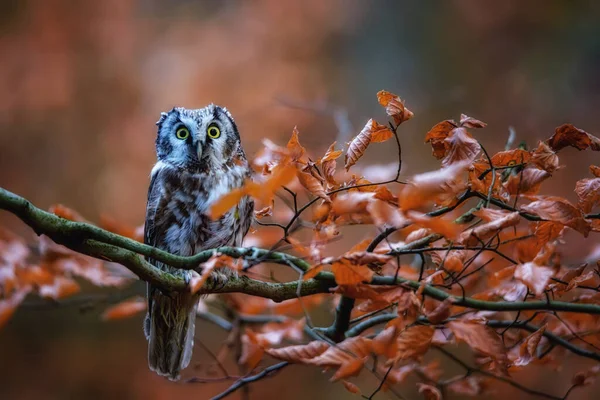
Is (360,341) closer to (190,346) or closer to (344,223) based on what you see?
(344,223)

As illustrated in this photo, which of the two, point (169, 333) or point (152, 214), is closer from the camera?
point (152, 214)

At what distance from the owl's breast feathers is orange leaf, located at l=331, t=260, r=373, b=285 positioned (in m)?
1.00

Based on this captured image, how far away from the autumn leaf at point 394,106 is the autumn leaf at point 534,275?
0.44 meters

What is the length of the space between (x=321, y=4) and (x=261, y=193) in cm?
349

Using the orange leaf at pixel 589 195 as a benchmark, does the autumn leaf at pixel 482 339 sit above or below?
below

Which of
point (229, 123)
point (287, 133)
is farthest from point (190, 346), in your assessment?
point (287, 133)

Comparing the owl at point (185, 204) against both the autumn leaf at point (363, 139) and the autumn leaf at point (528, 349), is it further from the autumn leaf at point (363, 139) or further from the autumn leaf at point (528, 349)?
the autumn leaf at point (528, 349)

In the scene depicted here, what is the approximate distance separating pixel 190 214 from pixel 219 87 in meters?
2.07

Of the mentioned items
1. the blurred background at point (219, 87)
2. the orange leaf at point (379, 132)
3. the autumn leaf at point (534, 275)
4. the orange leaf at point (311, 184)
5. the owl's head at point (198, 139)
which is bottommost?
the autumn leaf at point (534, 275)

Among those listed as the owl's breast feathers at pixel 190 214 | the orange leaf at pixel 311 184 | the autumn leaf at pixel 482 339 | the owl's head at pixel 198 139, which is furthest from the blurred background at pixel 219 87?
the autumn leaf at pixel 482 339

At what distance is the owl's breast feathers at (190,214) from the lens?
220 cm

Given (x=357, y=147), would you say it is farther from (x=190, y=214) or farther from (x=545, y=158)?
(x=190, y=214)

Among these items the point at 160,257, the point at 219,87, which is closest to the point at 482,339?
the point at 160,257

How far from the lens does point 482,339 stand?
1.23 meters
